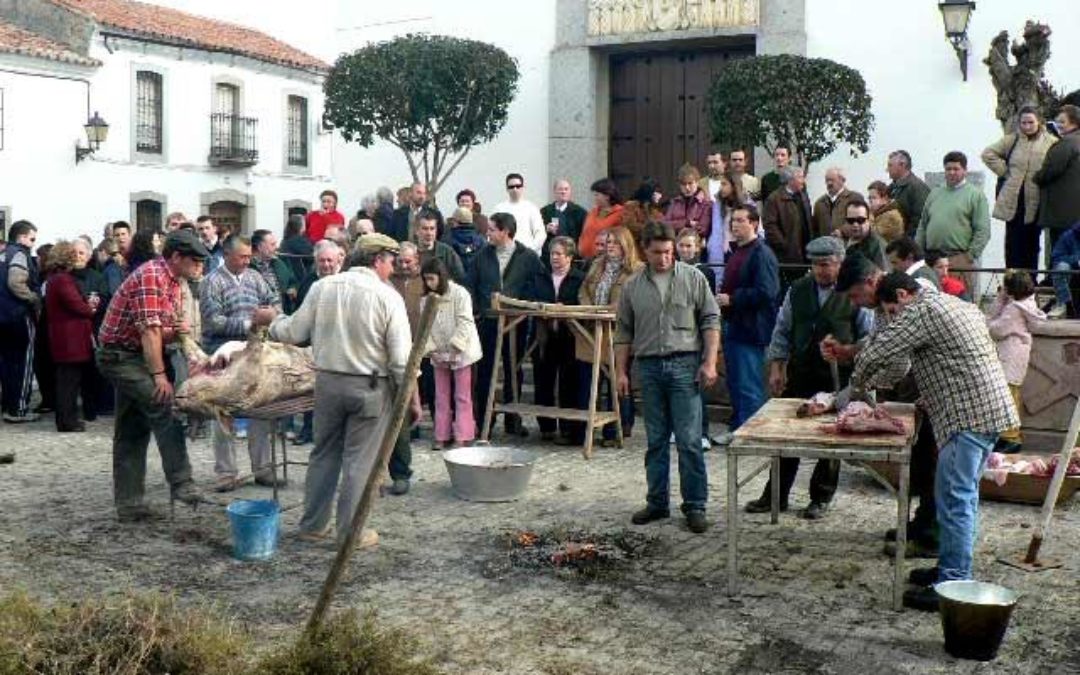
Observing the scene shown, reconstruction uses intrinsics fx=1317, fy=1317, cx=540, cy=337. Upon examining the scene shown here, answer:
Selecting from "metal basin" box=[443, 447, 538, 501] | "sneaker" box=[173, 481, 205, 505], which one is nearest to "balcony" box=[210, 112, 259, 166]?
"metal basin" box=[443, 447, 538, 501]

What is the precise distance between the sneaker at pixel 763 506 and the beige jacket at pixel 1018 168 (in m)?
5.27

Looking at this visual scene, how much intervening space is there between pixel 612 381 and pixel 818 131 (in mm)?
5467

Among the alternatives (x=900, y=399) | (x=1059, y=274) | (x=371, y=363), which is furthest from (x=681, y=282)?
(x=1059, y=274)

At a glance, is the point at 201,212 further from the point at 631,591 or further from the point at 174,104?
the point at 631,591

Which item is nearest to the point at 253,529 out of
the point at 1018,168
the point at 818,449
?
the point at 818,449

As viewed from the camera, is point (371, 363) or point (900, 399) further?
point (900, 399)

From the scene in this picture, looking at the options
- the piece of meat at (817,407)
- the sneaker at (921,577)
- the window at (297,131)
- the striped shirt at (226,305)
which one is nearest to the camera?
the sneaker at (921,577)

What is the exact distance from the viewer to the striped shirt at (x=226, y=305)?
955 cm

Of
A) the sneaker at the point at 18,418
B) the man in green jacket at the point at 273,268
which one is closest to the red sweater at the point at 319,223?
the man in green jacket at the point at 273,268

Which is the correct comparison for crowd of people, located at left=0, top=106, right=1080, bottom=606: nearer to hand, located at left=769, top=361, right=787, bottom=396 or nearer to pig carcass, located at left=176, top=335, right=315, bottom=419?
hand, located at left=769, top=361, right=787, bottom=396

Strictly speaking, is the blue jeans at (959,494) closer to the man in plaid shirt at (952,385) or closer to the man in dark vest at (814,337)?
the man in plaid shirt at (952,385)

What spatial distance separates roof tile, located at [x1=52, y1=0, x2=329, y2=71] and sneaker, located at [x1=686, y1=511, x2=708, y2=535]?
25.2 metres

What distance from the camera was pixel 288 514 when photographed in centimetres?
855

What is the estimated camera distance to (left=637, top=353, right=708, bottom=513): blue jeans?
8.12m
